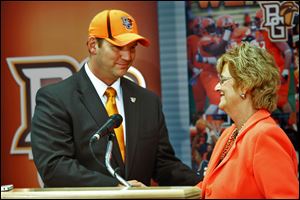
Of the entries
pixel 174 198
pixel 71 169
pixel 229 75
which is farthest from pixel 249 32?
pixel 174 198

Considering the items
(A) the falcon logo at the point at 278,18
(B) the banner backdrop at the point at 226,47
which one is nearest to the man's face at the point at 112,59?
(B) the banner backdrop at the point at 226,47

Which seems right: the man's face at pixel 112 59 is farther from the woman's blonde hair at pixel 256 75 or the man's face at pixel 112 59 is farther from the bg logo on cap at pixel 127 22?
the woman's blonde hair at pixel 256 75

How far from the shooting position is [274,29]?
4.42 meters

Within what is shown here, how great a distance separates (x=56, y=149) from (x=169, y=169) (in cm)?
68

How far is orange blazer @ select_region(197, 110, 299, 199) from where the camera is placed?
2381 millimetres

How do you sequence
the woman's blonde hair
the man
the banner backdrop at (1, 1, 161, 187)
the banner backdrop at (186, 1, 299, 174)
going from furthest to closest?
the banner backdrop at (1, 1, 161, 187) → the banner backdrop at (186, 1, 299, 174) → the man → the woman's blonde hair

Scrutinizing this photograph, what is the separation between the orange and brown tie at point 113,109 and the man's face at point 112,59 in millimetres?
82

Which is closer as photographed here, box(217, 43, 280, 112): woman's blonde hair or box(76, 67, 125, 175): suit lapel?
box(217, 43, 280, 112): woman's blonde hair

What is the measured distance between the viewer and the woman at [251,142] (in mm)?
2416

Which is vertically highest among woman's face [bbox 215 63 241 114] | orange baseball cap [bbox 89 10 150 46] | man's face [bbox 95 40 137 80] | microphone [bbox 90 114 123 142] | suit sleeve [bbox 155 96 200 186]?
orange baseball cap [bbox 89 10 150 46]

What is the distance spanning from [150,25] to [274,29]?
866 millimetres

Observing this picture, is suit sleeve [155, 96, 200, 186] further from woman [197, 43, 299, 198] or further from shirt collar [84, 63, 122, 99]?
woman [197, 43, 299, 198]

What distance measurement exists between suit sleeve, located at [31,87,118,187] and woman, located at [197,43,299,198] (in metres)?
0.59

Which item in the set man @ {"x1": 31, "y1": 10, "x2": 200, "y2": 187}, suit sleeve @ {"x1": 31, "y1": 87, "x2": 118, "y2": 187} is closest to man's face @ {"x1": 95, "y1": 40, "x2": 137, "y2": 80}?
man @ {"x1": 31, "y1": 10, "x2": 200, "y2": 187}
